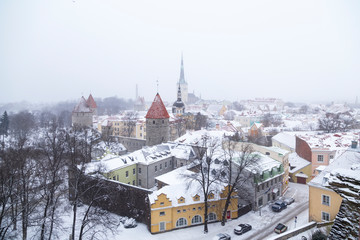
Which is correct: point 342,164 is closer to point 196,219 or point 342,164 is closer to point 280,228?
point 280,228

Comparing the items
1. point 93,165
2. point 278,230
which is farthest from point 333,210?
point 93,165

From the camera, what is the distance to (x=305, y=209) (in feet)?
71.6

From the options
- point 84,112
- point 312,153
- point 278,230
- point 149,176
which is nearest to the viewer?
point 278,230

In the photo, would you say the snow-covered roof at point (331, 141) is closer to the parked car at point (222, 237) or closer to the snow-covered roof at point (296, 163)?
the snow-covered roof at point (296, 163)

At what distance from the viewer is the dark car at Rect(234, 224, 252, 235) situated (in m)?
18.2

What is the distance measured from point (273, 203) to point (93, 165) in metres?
16.6

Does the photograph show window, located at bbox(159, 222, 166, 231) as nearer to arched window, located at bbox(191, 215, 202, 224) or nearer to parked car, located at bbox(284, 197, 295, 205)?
arched window, located at bbox(191, 215, 202, 224)

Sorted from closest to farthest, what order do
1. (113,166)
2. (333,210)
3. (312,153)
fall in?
1. (333,210)
2. (113,166)
3. (312,153)

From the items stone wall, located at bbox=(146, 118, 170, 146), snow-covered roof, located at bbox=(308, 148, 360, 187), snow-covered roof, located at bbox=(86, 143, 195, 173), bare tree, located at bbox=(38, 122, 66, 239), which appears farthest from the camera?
stone wall, located at bbox=(146, 118, 170, 146)

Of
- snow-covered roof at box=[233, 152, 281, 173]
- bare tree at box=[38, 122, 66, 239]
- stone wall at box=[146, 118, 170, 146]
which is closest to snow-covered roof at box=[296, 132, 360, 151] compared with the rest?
snow-covered roof at box=[233, 152, 281, 173]

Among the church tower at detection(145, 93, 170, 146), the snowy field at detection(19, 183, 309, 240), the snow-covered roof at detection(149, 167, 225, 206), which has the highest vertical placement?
the church tower at detection(145, 93, 170, 146)

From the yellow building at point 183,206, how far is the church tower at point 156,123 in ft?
52.9

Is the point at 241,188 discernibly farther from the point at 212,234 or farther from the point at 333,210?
the point at 333,210

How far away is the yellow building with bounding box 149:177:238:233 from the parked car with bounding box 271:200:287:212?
11.0 ft
